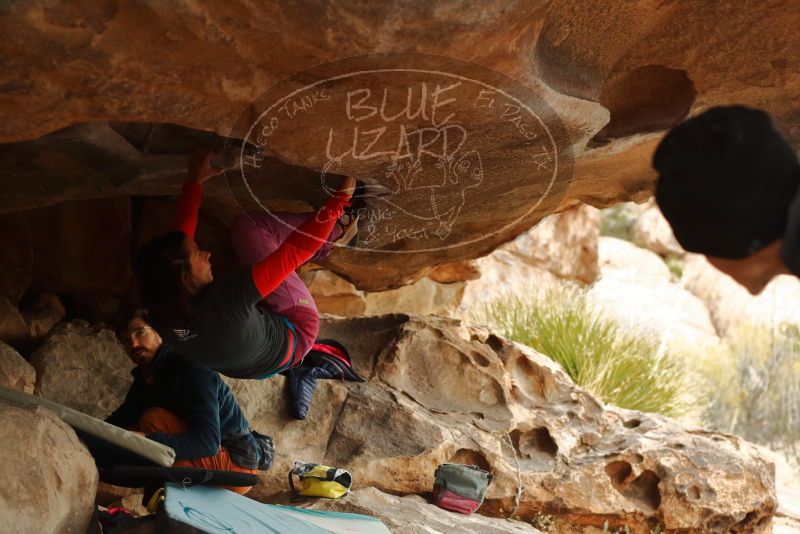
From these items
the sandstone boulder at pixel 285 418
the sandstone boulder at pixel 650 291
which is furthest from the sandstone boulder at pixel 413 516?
the sandstone boulder at pixel 650 291

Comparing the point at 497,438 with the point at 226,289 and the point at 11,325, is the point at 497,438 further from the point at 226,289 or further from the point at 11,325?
the point at 11,325

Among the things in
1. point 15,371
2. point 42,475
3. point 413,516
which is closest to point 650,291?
point 413,516

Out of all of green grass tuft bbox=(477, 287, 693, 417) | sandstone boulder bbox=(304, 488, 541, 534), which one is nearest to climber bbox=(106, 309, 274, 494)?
sandstone boulder bbox=(304, 488, 541, 534)

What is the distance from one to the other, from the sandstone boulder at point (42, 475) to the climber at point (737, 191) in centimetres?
238

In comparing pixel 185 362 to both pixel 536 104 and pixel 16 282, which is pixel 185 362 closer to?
pixel 16 282

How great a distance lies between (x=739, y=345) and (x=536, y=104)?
12.9 metres

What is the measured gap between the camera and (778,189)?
165cm

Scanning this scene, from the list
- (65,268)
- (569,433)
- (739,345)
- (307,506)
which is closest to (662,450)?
(569,433)

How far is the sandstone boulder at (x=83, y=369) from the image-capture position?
502cm

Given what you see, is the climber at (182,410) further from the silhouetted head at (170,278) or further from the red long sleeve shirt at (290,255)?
the red long sleeve shirt at (290,255)

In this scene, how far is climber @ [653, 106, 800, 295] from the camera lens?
165 centimetres

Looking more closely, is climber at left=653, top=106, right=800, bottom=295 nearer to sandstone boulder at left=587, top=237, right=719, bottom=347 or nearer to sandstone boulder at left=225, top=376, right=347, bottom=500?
sandstone boulder at left=225, top=376, right=347, bottom=500
